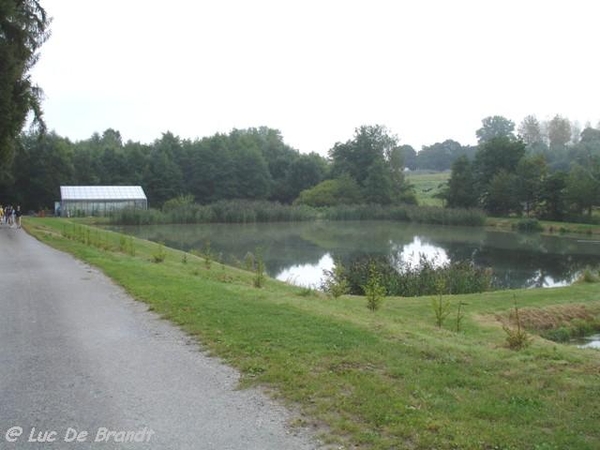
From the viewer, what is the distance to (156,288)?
11844 millimetres

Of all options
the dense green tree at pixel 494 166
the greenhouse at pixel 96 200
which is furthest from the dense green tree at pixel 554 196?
the greenhouse at pixel 96 200

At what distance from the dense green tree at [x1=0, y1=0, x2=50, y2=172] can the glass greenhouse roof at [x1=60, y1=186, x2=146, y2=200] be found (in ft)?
123

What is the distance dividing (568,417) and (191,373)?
3.69 meters

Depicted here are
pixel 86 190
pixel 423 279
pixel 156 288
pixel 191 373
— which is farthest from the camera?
pixel 86 190

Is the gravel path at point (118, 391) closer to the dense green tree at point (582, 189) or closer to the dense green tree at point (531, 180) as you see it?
the dense green tree at point (582, 189)

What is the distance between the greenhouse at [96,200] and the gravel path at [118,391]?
55027 mm

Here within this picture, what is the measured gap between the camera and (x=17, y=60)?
20.1m

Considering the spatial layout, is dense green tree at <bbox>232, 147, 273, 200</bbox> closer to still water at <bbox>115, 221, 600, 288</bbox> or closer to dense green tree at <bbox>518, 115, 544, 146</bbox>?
still water at <bbox>115, 221, 600, 288</bbox>

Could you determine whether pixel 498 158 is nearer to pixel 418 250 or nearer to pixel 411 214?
pixel 411 214

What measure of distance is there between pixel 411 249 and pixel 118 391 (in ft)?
110

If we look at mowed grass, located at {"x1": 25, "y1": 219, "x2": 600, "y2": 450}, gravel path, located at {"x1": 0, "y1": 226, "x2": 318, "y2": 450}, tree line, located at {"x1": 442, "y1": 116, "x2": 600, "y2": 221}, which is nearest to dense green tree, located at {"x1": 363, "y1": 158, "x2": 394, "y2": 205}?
tree line, located at {"x1": 442, "y1": 116, "x2": 600, "y2": 221}

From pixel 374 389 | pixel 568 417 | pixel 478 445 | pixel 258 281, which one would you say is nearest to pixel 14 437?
pixel 374 389

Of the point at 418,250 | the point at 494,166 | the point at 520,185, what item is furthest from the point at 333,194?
the point at 418,250

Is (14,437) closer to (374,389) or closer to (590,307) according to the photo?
(374,389)
